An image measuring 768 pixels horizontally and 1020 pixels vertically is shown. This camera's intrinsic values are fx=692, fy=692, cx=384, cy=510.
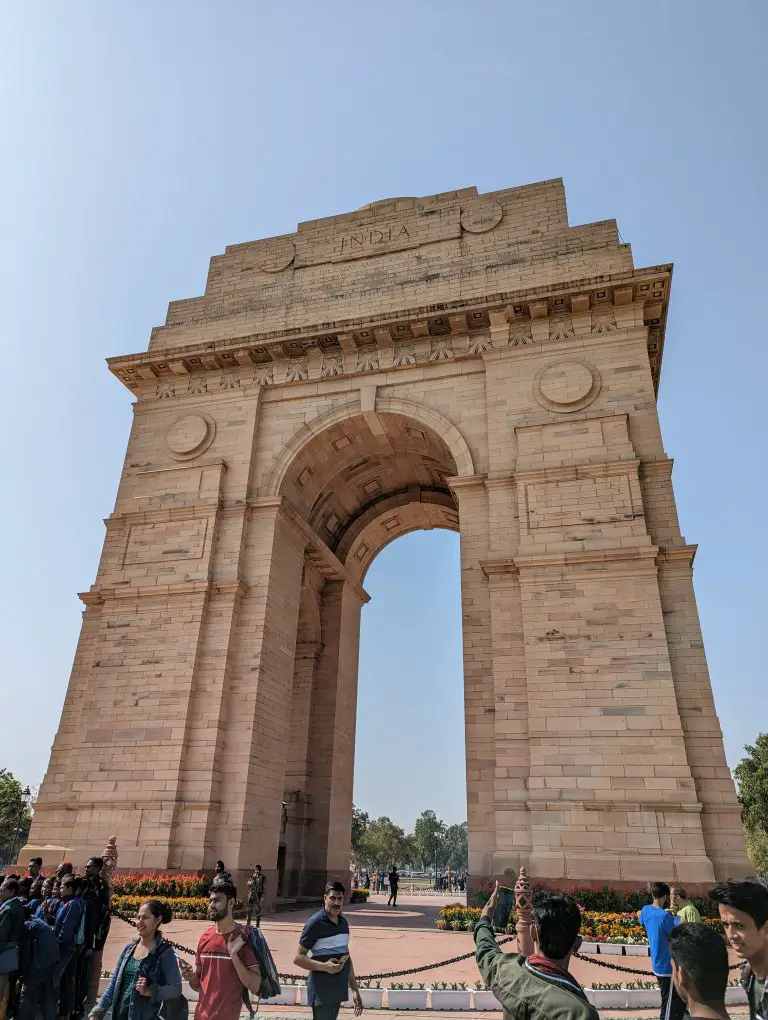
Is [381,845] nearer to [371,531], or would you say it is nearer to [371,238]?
[371,531]

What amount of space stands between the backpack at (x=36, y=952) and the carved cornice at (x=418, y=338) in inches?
615

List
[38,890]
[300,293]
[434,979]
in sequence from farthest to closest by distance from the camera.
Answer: [300,293], [434,979], [38,890]

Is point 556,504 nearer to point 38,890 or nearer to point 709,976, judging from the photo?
point 38,890

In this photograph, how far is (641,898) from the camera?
11695 mm

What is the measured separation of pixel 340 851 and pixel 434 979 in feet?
42.1

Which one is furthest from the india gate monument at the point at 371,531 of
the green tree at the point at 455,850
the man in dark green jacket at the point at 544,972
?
the green tree at the point at 455,850

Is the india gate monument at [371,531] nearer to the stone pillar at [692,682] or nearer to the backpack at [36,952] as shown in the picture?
the stone pillar at [692,682]

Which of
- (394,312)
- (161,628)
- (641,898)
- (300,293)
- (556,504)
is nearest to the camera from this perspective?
(641,898)

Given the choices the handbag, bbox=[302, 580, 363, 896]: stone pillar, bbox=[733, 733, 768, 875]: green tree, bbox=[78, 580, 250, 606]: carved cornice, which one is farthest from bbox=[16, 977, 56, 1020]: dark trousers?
bbox=[733, 733, 768, 875]: green tree

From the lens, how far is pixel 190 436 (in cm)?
1995

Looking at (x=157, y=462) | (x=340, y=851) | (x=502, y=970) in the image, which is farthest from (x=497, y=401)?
(x=502, y=970)

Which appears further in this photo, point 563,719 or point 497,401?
point 497,401

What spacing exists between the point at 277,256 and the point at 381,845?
230ft

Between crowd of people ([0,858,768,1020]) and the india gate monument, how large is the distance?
21.2ft
